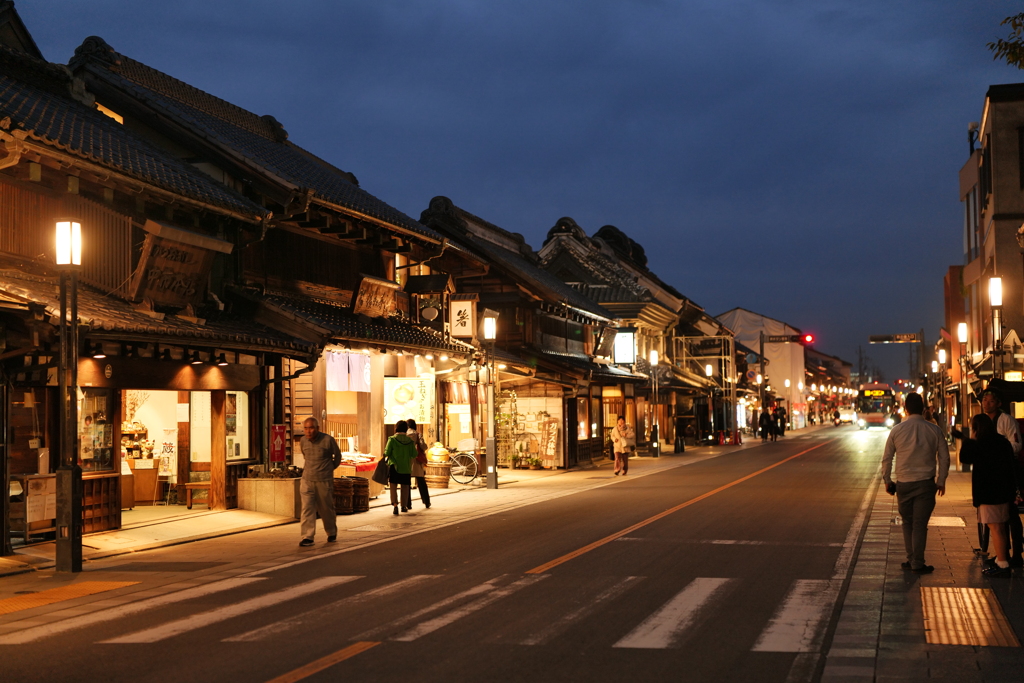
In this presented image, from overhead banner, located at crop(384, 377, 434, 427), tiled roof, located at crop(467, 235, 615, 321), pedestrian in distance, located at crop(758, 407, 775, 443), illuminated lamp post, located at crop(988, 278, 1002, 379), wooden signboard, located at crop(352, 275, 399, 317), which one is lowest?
pedestrian in distance, located at crop(758, 407, 775, 443)

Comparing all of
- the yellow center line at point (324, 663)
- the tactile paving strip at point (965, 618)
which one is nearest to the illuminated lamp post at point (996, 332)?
the tactile paving strip at point (965, 618)

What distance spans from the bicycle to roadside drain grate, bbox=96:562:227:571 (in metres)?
14.6

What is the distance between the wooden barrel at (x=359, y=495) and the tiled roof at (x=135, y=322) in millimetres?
2990

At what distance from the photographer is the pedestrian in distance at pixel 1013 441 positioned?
11859mm

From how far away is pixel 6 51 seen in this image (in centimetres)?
1888

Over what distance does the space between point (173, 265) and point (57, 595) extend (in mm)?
8135

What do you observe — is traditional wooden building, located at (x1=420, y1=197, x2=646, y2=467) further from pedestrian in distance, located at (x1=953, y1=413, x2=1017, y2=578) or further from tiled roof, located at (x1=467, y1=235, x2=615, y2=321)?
pedestrian in distance, located at (x1=953, y1=413, x2=1017, y2=578)

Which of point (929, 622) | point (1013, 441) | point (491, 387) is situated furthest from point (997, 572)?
point (491, 387)

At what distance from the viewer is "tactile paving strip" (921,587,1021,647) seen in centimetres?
812

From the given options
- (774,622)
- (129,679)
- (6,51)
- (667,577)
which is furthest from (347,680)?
(6,51)

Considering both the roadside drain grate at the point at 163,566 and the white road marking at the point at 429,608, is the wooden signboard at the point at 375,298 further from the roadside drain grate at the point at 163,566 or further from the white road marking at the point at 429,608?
the white road marking at the point at 429,608

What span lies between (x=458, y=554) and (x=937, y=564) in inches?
247

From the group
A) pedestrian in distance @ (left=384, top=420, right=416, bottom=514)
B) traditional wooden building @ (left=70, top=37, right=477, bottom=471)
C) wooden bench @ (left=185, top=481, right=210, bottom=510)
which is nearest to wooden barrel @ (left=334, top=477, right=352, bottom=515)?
pedestrian in distance @ (left=384, top=420, right=416, bottom=514)

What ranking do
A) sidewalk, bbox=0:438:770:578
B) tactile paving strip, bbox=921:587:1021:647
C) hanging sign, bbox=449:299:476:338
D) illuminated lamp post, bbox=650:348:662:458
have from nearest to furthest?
tactile paving strip, bbox=921:587:1021:647 < sidewalk, bbox=0:438:770:578 < hanging sign, bbox=449:299:476:338 < illuminated lamp post, bbox=650:348:662:458
